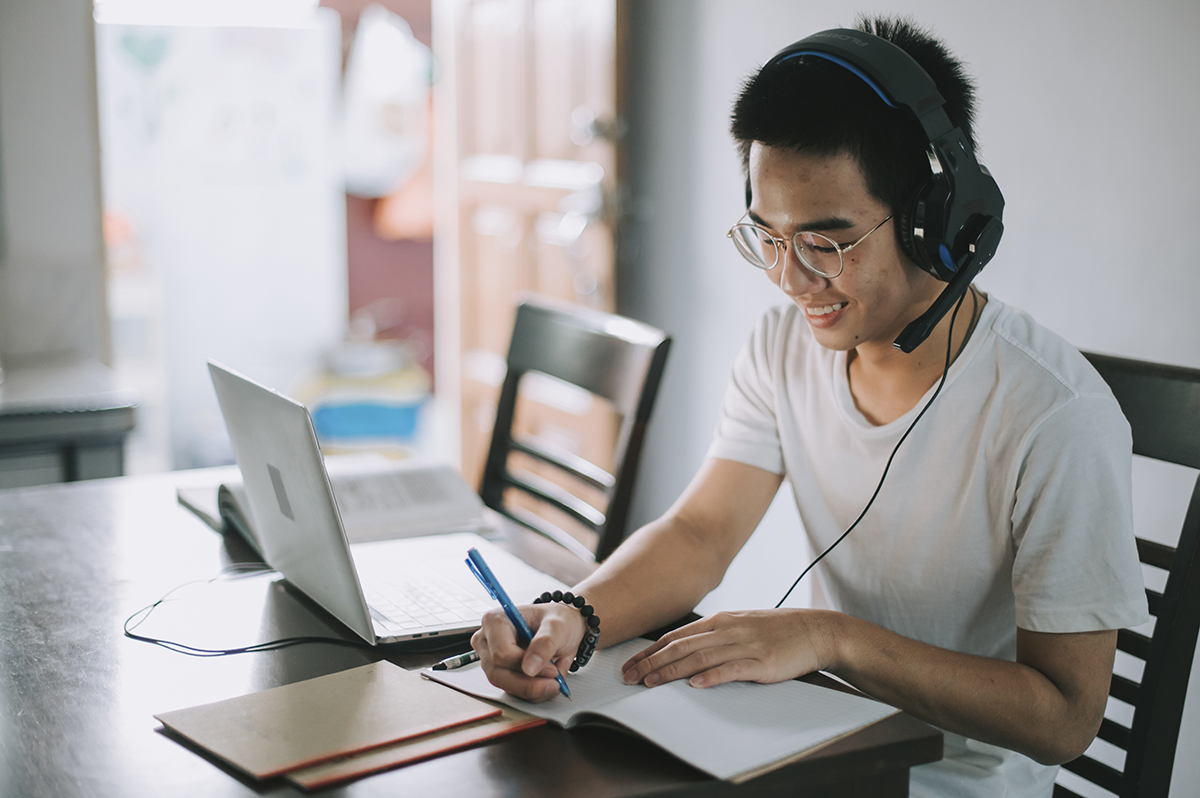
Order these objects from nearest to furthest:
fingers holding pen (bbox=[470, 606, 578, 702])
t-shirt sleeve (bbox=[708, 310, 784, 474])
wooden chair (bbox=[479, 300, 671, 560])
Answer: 1. fingers holding pen (bbox=[470, 606, 578, 702])
2. t-shirt sleeve (bbox=[708, 310, 784, 474])
3. wooden chair (bbox=[479, 300, 671, 560])

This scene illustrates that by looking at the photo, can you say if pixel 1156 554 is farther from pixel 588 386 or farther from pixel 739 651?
pixel 588 386

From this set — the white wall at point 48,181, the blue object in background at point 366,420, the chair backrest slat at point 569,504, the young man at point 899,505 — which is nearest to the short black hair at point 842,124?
the young man at point 899,505

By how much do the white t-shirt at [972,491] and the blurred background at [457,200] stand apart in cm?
62

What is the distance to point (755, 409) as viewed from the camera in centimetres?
131

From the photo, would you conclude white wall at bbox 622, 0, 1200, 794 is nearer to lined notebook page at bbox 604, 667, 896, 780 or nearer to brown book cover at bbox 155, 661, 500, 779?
lined notebook page at bbox 604, 667, 896, 780

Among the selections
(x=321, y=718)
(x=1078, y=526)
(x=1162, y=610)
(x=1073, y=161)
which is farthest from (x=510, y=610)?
(x=1073, y=161)

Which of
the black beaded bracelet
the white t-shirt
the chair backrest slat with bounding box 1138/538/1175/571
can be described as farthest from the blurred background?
the black beaded bracelet

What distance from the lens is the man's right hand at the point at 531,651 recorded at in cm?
84

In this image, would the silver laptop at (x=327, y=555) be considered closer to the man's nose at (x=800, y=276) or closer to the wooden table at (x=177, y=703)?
the wooden table at (x=177, y=703)

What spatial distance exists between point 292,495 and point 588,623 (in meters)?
0.31

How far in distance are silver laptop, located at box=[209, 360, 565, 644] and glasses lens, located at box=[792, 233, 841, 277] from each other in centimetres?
42

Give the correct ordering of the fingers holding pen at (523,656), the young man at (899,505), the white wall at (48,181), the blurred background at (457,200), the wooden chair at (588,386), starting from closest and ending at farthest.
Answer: the fingers holding pen at (523,656), the young man at (899,505), the wooden chair at (588,386), the blurred background at (457,200), the white wall at (48,181)

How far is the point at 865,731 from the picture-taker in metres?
0.79

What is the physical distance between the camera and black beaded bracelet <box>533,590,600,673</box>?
0.93m
